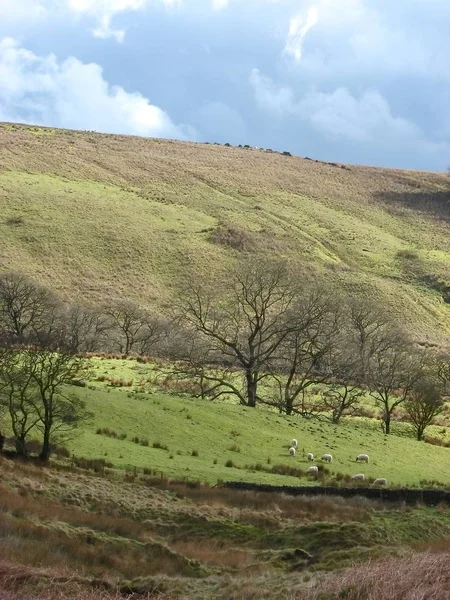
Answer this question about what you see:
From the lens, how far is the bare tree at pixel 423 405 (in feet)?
151

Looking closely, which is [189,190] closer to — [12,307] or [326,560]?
[12,307]

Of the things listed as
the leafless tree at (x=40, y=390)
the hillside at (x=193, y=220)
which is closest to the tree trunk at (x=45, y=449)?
the leafless tree at (x=40, y=390)

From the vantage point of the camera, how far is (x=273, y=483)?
2605 cm

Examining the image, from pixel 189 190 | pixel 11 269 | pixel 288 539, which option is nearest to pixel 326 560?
pixel 288 539

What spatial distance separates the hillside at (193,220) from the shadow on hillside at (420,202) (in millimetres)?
279

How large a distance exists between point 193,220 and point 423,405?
232 ft

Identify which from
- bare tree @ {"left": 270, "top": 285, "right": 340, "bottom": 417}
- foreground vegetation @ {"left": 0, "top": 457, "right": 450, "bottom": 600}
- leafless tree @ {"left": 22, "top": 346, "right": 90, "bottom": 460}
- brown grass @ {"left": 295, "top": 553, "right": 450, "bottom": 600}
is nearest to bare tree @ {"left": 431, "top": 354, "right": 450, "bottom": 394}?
bare tree @ {"left": 270, "top": 285, "right": 340, "bottom": 417}

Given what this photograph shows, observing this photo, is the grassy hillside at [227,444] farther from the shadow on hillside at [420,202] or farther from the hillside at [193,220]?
the shadow on hillside at [420,202]

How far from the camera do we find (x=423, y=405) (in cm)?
4644

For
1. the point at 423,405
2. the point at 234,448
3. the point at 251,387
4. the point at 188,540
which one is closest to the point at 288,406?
the point at 251,387

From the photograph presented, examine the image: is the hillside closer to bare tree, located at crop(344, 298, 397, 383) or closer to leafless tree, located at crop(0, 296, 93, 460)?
bare tree, located at crop(344, 298, 397, 383)

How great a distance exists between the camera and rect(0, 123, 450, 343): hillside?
9369 centimetres

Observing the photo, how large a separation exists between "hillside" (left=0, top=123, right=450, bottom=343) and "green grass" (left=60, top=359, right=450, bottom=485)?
51130mm

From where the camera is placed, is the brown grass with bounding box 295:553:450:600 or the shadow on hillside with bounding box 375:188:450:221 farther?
the shadow on hillside with bounding box 375:188:450:221
